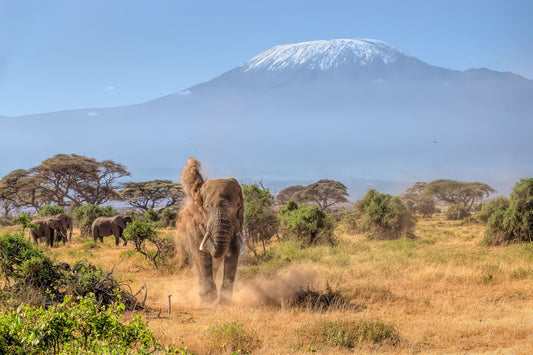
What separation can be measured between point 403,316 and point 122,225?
19.8 m

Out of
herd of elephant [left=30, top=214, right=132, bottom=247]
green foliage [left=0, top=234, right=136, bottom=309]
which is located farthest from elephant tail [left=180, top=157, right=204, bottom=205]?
herd of elephant [left=30, top=214, right=132, bottom=247]

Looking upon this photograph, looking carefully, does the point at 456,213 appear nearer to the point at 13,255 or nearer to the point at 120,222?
the point at 120,222

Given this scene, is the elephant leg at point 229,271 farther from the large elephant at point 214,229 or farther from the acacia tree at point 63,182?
the acacia tree at point 63,182

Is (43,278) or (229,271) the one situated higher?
(43,278)

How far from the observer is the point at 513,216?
20484 mm

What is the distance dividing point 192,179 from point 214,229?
1714 mm

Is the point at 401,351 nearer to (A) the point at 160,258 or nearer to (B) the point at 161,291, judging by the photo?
(B) the point at 161,291

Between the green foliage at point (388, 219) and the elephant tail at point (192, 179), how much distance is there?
18.2 meters

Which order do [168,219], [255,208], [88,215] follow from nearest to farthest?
[255,208]
[88,215]
[168,219]

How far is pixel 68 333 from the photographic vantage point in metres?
4.75

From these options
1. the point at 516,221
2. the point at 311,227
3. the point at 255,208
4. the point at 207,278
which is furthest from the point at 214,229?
the point at 516,221

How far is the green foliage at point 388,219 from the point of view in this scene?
27.0m

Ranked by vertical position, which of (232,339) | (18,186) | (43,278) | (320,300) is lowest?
(320,300)

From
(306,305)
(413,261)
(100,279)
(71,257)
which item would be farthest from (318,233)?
(100,279)
